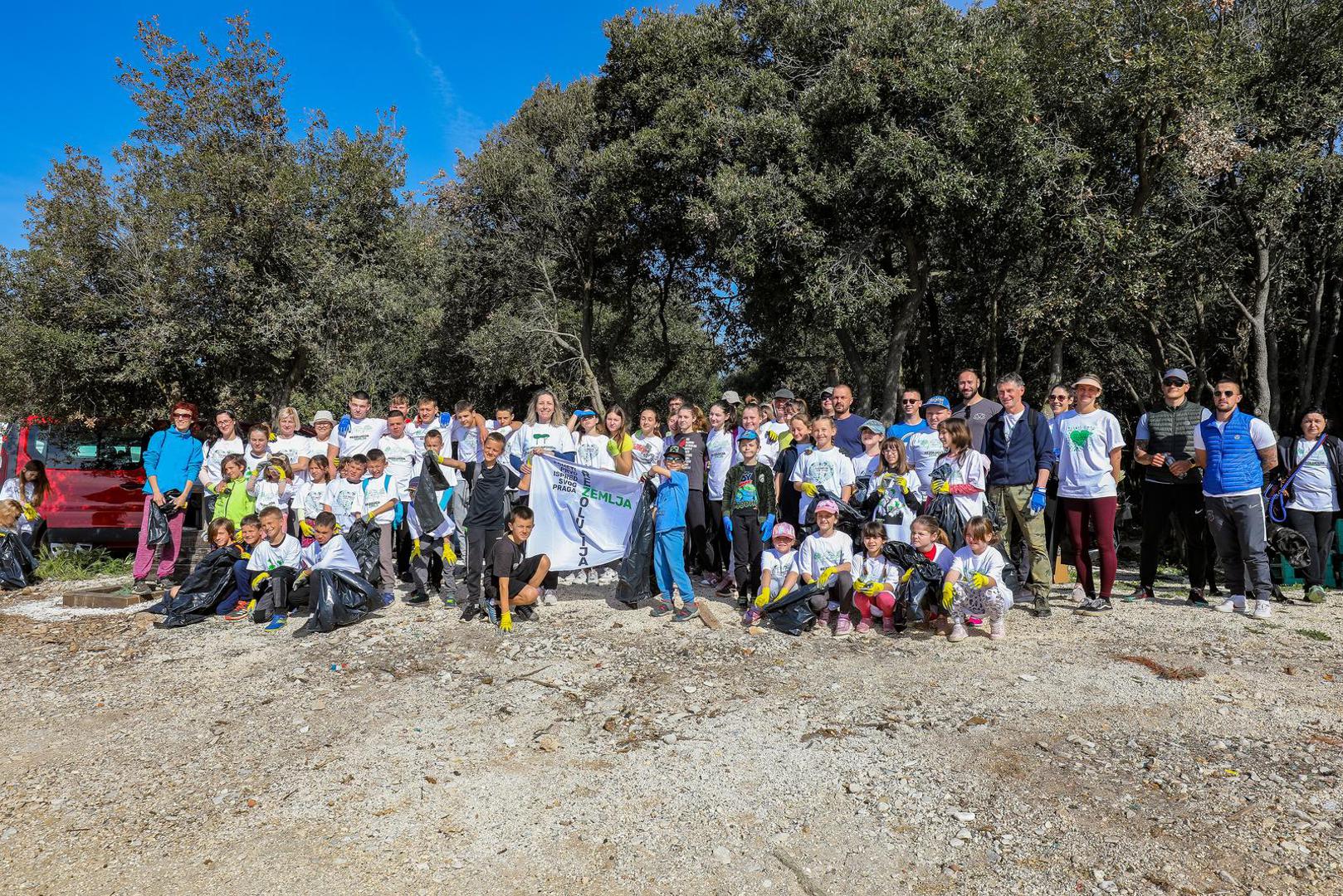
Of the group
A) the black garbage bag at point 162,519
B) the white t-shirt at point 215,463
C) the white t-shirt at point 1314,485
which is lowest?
the white t-shirt at point 1314,485

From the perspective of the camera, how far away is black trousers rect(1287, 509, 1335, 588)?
22.7 feet

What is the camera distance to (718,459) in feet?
24.5

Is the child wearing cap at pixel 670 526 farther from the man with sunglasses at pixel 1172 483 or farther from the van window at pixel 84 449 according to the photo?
the van window at pixel 84 449

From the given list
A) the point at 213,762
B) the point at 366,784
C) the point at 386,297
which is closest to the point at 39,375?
the point at 386,297

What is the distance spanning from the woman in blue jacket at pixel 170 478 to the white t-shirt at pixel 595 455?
3.98m

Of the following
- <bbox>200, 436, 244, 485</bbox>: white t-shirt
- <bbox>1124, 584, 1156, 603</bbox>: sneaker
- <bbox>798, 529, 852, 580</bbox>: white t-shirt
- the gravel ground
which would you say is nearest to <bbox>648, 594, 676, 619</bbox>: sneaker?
the gravel ground

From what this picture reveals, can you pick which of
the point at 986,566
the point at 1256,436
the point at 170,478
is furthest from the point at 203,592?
the point at 1256,436

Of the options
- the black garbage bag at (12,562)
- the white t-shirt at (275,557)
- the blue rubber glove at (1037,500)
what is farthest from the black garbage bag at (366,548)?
the blue rubber glove at (1037,500)

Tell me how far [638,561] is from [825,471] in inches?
70.4

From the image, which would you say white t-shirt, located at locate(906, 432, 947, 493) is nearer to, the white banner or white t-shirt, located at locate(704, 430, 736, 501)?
white t-shirt, located at locate(704, 430, 736, 501)

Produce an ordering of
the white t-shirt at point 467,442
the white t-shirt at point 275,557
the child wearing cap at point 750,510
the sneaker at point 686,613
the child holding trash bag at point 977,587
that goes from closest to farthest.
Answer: the child holding trash bag at point 977,587 → the sneaker at point 686,613 → the child wearing cap at point 750,510 → the white t-shirt at point 275,557 → the white t-shirt at point 467,442

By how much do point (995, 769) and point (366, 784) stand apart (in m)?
2.97

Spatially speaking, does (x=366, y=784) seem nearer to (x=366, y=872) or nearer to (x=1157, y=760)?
(x=366, y=872)

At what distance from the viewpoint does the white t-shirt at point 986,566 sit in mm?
5762
